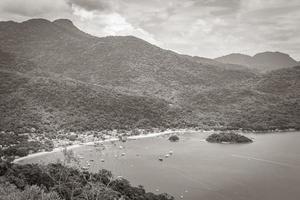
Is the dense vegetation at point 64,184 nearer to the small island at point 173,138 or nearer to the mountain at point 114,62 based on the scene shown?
the small island at point 173,138

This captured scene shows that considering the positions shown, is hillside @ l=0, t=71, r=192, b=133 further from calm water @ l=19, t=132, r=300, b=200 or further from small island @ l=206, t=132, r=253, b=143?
small island @ l=206, t=132, r=253, b=143

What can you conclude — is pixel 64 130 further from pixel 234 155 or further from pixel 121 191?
pixel 121 191

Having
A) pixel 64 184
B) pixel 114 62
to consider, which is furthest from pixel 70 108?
pixel 114 62

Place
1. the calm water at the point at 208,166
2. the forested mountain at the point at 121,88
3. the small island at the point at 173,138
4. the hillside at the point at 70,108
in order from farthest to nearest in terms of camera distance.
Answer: the forested mountain at the point at 121,88
the small island at the point at 173,138
the hillside at the point at 70,108
the calm water at the point at 208,166

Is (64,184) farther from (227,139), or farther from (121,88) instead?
(121,88)

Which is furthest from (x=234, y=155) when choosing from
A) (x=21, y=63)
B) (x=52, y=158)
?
(x=21, y=63)

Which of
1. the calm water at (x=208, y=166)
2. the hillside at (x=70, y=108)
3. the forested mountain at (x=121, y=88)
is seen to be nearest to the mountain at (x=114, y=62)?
the forested mountain at (x=121, y=88)
